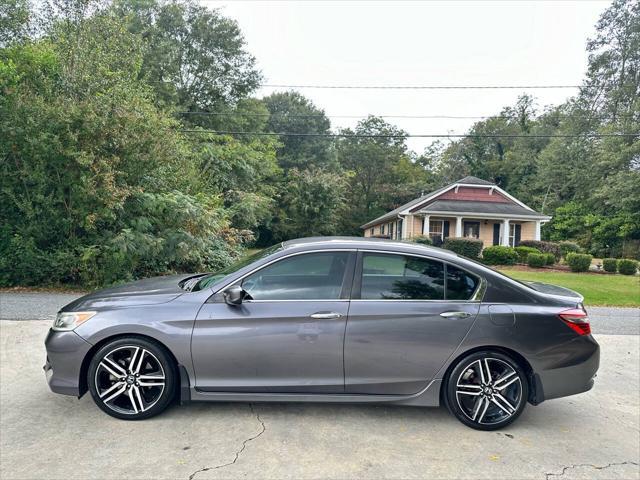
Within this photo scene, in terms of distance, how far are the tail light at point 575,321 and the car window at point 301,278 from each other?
1848 mm

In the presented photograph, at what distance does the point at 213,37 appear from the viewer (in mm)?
25922

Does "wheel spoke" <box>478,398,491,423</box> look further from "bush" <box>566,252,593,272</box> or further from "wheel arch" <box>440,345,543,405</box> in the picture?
"bush" <box>566,252,593,272</box>

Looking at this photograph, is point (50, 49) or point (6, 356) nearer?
point (6, 356)

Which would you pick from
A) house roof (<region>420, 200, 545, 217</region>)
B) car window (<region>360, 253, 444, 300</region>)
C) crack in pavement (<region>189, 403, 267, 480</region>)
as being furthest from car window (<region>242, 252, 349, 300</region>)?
house roof (<region>420, 200, 545, 217</region>)

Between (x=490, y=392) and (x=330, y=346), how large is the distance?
135 cm

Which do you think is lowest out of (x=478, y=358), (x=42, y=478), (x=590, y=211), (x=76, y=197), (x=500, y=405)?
(x=42, y=478)

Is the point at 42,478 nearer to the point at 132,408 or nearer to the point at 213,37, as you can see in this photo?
the point at 132,408

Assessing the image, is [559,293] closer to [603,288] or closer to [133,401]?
[133,401]

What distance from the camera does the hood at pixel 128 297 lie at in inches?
132

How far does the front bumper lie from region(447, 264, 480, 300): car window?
9.64 feet

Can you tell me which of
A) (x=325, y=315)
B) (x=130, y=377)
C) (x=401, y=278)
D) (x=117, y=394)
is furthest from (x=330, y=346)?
(x=117, y=394)

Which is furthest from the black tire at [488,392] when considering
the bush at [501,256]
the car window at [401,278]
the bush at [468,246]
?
the bush at [468,246]

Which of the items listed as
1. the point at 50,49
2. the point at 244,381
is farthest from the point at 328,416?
the point at 50,49

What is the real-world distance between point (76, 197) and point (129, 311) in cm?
692
